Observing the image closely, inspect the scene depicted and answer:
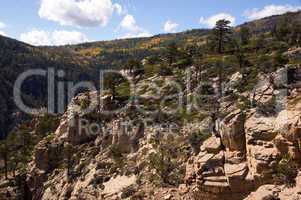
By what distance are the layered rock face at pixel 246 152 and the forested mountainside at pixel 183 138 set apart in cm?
11

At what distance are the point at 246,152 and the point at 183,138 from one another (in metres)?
15.9

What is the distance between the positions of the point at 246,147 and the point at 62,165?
4279 centimetres

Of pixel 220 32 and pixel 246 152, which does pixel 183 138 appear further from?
pixel 220 32

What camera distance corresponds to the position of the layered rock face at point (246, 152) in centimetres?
4159

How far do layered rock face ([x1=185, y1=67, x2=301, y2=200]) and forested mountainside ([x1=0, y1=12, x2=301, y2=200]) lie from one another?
0.35ft

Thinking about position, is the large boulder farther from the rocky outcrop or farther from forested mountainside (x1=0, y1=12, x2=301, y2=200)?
forested mountainside (x1=0, y1=12, x2=301, y2=200)

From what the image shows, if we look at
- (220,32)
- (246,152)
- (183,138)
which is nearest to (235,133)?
(246,152)

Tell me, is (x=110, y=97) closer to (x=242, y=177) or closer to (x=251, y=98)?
(x=251, y=98)

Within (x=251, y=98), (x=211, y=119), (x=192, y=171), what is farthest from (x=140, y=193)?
(x=251, y=98)

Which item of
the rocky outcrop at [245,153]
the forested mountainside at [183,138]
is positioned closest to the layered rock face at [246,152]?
the rocky outcrop at [245,153]

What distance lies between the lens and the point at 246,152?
4575 cm

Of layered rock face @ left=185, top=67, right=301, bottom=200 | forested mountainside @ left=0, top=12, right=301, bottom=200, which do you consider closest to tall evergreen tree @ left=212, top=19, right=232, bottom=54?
forested mountainside @ left=0, top=12, right=301, bottom=200

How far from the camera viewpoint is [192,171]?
5041 cm

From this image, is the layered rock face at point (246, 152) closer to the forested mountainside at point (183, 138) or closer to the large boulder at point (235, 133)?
the large boulder at point (235, 133)
